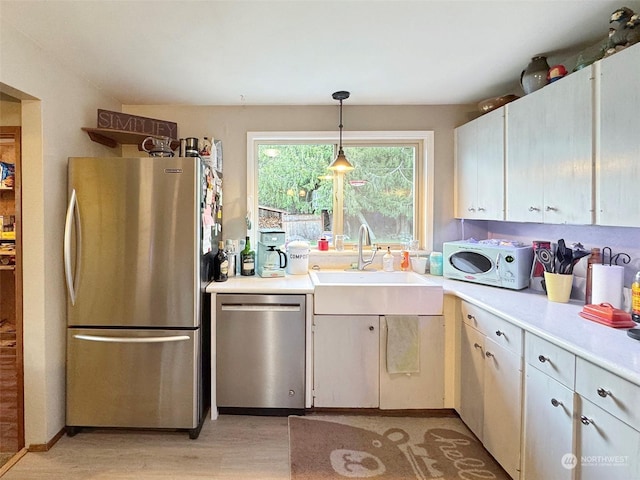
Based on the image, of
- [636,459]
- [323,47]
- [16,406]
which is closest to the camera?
[636,459]

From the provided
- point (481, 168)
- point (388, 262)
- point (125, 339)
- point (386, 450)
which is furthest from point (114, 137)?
point (386, 450)

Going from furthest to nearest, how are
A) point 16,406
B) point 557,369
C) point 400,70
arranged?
point 400,70, point 16,406, point 557,369

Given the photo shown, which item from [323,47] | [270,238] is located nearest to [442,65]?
[323,47]

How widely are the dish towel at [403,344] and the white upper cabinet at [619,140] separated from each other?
1172 mm

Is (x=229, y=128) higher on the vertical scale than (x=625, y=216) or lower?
higher

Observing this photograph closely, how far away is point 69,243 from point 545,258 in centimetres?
282

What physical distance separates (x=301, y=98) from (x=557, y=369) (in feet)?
7.74

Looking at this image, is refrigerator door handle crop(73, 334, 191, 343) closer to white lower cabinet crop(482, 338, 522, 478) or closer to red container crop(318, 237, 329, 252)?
red container crop(318, 237, 329, 252)

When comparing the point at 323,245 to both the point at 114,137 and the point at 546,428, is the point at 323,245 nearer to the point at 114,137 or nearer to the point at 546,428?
the point at 114,137

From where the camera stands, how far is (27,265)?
1953 millimetres

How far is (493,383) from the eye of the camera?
1836 mm

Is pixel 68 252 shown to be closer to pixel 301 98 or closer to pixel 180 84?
pixel 180 84

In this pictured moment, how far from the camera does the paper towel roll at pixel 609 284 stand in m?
1.67

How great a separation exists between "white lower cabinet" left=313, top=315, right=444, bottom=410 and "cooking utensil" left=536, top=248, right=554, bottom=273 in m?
0.68
